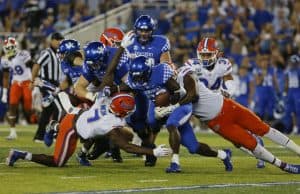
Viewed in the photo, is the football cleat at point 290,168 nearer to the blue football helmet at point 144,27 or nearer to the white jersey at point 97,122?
the white jersey at point 97,122

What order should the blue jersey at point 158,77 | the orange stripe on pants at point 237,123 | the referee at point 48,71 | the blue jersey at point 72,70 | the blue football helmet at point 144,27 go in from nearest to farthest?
the orange stripe on pants at point 237,123, the blue jersey at point 158,77, the blue football helmet at point 144,27, the blue jersey at point 72,70, the referee at point 48,71

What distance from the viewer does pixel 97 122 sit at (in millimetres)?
8984

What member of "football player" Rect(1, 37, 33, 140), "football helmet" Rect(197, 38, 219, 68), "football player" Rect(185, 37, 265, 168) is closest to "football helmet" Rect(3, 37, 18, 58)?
"football player" Rect(1, 37, 33, 140)

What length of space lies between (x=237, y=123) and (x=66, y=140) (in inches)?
68.0

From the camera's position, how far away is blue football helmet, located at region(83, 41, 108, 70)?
962 centimetres

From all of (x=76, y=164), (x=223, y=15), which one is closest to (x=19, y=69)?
(x=76, y=164)

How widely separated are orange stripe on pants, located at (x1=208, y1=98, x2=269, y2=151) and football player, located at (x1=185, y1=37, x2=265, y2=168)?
1.77ft

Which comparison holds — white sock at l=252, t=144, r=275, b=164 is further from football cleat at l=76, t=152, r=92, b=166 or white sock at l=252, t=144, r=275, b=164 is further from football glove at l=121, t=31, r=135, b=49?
football glove at l=121, t=31, r=135, b=49

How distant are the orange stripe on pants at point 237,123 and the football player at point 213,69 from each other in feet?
1.77

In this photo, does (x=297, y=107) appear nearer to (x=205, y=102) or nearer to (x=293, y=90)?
(x=293, y=90)

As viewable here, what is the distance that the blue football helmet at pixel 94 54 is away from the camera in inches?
379

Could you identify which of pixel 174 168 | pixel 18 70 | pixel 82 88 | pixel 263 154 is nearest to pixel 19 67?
pixel 18 70

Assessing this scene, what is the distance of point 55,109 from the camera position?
1359 cm

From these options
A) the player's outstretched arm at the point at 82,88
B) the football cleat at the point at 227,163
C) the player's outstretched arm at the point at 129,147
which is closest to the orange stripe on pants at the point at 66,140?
the player's outstretched arm at the point at 129,147
